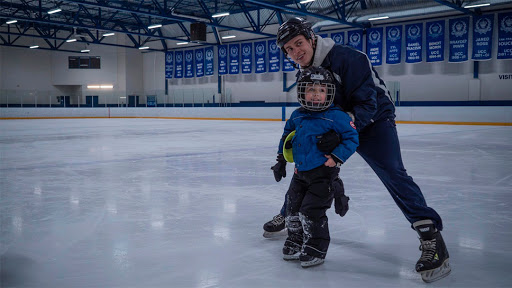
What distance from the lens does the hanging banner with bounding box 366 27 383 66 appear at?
22.9m

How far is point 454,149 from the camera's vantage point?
830cm

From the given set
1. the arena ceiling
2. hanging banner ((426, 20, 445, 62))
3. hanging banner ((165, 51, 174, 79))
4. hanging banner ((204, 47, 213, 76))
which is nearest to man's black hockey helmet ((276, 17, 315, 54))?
the arena ceiling

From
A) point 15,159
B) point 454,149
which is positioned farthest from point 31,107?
point 454,149

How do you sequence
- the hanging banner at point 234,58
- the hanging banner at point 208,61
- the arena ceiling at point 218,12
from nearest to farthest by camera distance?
the arena ceiling at point 218,12 → the hanging banner at point 234,58 → the hanging banner at point 208,61

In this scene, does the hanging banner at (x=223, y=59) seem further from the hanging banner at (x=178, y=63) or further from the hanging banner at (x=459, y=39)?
the hanging banner at (x=459, y=39)

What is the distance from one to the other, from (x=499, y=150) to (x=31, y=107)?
25.5 metres

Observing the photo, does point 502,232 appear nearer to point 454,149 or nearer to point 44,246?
point 44,246

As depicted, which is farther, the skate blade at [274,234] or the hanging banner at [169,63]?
the hanging banner at [169,63]

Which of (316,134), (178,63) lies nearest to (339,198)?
(316,134)

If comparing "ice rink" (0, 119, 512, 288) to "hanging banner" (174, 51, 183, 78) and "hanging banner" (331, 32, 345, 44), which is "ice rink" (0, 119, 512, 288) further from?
"hanging banner" (174, 51, 183, 78)

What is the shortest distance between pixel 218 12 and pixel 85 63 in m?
15.2

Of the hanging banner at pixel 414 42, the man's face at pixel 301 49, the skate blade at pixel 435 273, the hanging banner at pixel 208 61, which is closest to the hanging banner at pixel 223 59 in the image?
the hanging banner at pixel 208 61

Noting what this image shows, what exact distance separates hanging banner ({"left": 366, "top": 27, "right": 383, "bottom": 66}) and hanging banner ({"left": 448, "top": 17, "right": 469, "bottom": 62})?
3288mm

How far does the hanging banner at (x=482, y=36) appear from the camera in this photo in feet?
64.8
